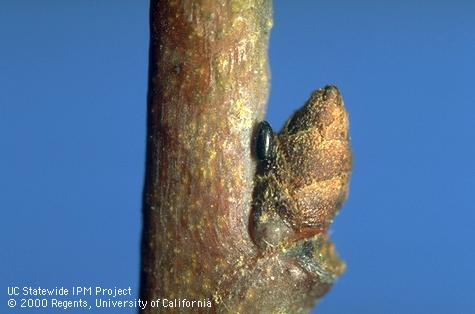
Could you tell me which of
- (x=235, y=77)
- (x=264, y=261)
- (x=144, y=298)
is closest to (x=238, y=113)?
(x=235, y=77)

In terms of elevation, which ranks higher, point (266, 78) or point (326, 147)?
point (266, 78)

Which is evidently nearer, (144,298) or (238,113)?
(238,113)

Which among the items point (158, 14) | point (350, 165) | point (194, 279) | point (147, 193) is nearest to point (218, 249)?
point (194, 279)

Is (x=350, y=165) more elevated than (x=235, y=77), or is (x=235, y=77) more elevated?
(x=235, y=77)

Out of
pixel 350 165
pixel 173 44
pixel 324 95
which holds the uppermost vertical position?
pixel 173 44

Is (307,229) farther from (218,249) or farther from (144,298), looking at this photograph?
(144,298)

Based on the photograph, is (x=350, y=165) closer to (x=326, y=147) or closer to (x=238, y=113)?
(x=326, y=147)
